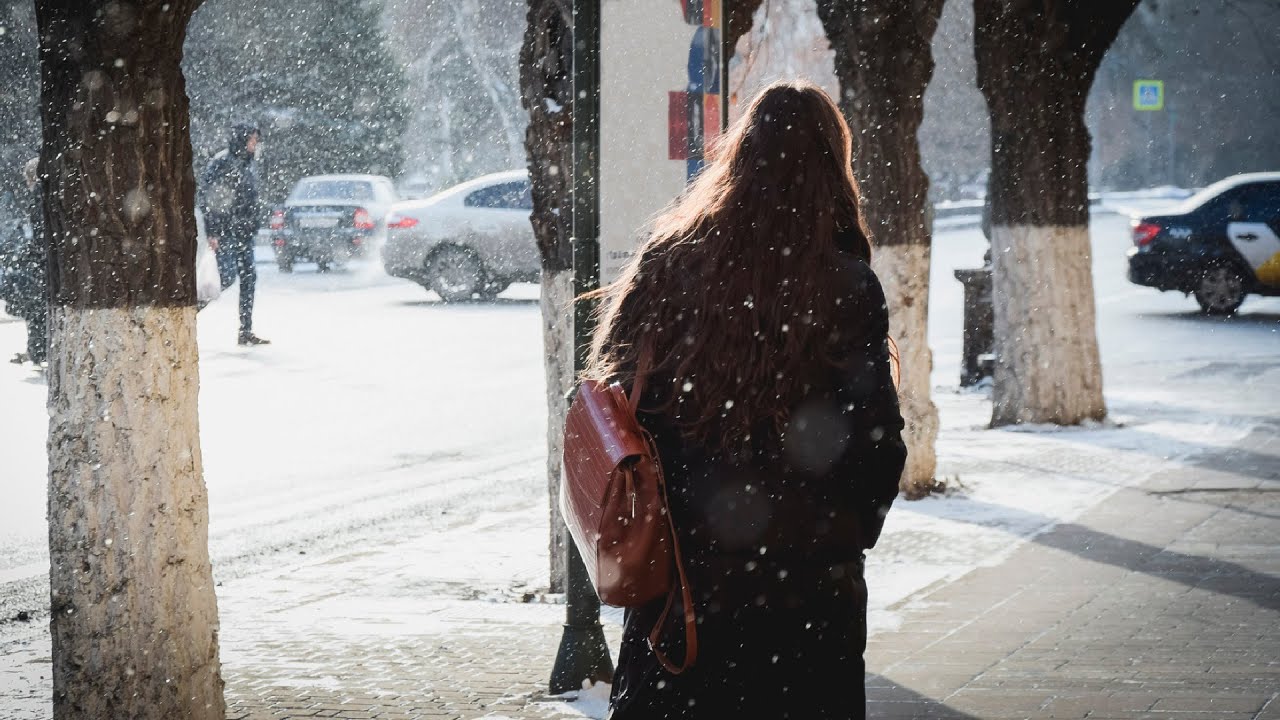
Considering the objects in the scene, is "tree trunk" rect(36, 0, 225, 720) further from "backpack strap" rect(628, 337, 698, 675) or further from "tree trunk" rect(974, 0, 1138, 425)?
"tree trunk" rect(974, 0, 1138, 425)

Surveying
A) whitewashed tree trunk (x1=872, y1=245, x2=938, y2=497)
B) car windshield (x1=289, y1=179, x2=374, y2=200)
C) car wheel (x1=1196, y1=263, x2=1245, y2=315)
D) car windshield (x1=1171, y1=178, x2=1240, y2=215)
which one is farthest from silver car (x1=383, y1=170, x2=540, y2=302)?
whitewashed tree trunk (x1=872, y1=245, x2=938, y2=497)

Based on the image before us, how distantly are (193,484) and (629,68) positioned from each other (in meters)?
1.87

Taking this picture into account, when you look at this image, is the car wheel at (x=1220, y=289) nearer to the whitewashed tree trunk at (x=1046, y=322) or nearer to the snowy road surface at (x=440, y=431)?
the snowy road surface at (x=440, y=431)

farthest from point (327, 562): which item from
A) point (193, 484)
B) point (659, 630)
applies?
point (659, 630)

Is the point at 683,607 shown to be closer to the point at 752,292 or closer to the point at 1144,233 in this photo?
the point at 752,292

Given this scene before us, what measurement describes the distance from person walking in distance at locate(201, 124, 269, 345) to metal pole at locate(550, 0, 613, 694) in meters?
12.0

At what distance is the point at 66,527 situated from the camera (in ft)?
15.0

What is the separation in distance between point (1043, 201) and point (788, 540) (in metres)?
9.12

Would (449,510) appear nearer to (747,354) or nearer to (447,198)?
(747,354)

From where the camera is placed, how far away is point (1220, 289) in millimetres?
20875

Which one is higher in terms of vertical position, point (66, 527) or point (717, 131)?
point (717, 131)

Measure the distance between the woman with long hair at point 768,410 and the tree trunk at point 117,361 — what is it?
6.88 feet

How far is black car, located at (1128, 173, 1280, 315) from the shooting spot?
68.2ft

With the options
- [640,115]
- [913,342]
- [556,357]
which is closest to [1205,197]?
[913,342]
